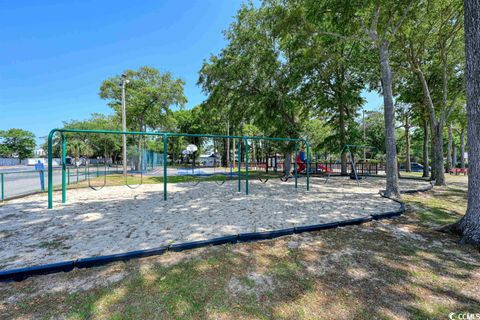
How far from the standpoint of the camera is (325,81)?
46.4 feet

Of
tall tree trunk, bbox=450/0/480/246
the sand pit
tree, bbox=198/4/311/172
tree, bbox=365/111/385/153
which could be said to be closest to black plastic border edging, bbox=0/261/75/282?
the sand pit

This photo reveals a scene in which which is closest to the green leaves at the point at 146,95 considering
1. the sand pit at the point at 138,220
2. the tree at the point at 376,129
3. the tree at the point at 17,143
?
the sand pit at the point at 138,220

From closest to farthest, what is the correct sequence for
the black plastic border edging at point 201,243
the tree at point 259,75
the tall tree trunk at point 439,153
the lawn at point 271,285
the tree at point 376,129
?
the lawn at point 271,285 → the black plastic border edging at point 201,243 → the tall tree trunk at point 439,153 → the tree at point 259,75 → the tree at point 376,129

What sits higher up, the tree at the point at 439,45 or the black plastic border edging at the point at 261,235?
the tree at the point at 439,45

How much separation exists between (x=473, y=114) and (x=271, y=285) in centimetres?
452

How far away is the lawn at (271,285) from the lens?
6.88 feet

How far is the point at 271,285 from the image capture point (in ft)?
8.24

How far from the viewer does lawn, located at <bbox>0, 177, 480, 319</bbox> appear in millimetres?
2098

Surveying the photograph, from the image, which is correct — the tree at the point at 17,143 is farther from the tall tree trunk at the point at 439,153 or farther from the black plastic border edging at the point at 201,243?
the tall tree trunk at the point at 439,153

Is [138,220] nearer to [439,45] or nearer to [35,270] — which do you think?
[35,270]

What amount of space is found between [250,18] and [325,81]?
241 inches

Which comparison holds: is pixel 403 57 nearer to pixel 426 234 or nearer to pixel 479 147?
pixel 479 147

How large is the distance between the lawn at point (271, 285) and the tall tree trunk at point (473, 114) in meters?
0.58

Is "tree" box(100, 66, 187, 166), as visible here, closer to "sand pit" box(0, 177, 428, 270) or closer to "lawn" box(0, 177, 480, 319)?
"sand pit" box(0, 177, 428, 270)
